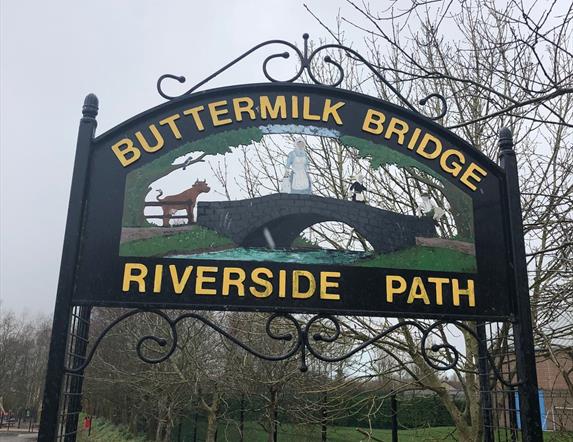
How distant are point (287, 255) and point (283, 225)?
21cm

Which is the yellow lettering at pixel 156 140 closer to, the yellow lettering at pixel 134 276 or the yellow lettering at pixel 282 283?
the yellow lettering at pixel 134 276

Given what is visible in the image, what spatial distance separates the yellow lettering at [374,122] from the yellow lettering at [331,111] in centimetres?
17

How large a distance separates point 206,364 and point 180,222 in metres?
14.0

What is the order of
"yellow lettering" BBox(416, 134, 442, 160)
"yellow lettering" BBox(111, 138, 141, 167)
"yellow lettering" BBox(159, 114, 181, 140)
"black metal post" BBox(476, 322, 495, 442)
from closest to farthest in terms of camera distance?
"yellow lettering" BBox(111, 138, 141, 167) → "yellow lettering" BBox(159, 114, 181, 140) → "yellow lettering" BBox(416, 134, 442, 160) → "black metal post" BBox(476, 322, 495, 442)

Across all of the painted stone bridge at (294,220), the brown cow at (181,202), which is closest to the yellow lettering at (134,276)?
the brown cow at (181,202)

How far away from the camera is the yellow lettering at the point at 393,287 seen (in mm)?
3131

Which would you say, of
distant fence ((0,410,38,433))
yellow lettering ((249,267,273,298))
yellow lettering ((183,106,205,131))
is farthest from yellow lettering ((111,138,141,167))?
distant fence ((0,410,38,433))

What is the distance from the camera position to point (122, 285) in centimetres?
300

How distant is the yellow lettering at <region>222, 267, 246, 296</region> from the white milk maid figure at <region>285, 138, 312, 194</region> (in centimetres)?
65

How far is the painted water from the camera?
123 inches

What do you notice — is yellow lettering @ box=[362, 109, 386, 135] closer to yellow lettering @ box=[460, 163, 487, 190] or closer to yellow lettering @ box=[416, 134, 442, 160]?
yellow lettering @ box=[416, 134, 442, 160]

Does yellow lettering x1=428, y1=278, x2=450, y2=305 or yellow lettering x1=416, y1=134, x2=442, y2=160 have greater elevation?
yellow lettering x1=416, y1=134, x2=442, y2=160

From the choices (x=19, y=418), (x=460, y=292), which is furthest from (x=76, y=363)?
(x=19, y=418)

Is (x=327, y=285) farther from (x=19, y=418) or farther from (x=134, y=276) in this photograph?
(x=19, y=418)
